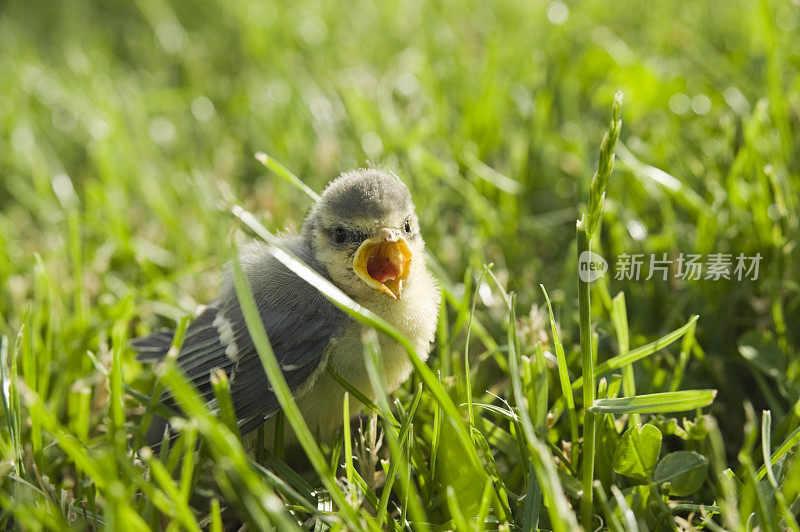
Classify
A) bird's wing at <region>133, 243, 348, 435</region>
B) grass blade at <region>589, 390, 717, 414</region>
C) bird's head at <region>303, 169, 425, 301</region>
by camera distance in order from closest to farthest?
grass blade at <region>589, 390, 717, 414</region> → bird's wing at <region>133, 243, 348, 435</region> → bird's head at <region>303, 169, 425, 301</region>

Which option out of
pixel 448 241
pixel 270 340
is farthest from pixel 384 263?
pixel 448 241

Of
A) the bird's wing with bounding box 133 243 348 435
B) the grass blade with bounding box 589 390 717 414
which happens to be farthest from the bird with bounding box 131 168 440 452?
the grass blade with bounding box 589 390 717 414

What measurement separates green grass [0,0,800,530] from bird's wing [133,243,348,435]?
98mm

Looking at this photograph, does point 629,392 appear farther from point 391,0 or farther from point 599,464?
point 391,0

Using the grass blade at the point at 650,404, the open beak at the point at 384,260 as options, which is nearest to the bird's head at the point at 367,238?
the open beak at the point at 384,260

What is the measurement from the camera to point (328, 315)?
1.47 metres

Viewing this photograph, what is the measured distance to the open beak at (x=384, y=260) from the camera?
151 cm

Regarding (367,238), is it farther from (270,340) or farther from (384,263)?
(270,340)

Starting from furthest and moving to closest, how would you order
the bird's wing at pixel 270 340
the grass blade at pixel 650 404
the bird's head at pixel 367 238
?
the bird's head at pixel 367 238, the bird's wing at pixel 270 340, the grass blade at pixel 650 404

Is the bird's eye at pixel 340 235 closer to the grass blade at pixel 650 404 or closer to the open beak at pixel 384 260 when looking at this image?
the open beak at pixel 384 260

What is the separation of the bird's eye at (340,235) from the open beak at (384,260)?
0.06 meters

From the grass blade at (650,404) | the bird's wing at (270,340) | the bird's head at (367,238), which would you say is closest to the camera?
the grass blade at (650,404)

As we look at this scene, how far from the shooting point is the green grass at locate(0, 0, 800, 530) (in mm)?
1227

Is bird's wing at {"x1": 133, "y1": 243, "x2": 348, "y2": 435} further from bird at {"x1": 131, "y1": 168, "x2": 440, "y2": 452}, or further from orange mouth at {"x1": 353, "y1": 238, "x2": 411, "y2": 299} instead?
orange mouth at {"x1": 353, "y1": 238, "x2": 411, "y2": 299}
